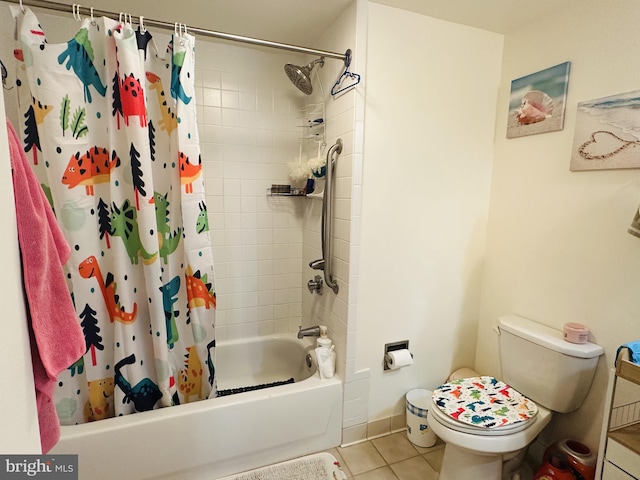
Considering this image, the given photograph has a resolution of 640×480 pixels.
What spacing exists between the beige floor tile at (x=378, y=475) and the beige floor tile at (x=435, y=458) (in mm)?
228

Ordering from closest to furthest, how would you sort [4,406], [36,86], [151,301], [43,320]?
[4,406], [43,320], [36,86], [151,301]

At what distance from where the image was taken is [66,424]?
4.74ft

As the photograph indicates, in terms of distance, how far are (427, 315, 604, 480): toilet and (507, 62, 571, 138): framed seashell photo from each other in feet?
3.29

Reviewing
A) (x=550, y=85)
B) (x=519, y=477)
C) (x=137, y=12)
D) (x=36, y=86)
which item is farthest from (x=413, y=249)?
(x=137, y=12)

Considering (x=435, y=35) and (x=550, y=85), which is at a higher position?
(x=435, y=35)

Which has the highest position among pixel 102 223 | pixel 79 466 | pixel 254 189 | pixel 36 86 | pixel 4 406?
pixel 36 86

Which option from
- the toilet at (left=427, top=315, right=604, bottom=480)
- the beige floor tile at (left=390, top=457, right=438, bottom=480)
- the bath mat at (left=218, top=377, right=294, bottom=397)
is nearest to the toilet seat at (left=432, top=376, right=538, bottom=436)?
the toilet at (left=427, top=315, right=604, bottom=480)

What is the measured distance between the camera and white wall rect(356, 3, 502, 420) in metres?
1.67

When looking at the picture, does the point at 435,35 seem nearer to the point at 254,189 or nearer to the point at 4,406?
the point at 254,189

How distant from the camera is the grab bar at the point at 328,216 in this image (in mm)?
1718

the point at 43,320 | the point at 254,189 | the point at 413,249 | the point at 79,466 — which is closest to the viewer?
the point at 43,320

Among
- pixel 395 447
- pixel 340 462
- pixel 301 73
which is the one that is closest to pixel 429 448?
pixel 395 447

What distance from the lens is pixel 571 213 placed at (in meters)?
1.54

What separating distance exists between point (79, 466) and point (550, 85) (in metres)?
2.68
